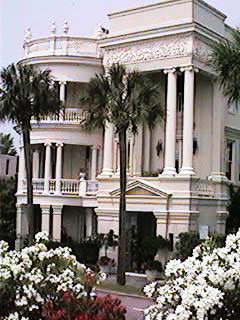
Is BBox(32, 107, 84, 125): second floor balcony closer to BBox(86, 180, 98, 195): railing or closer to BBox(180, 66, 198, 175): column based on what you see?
BBox(86, 180, 98, 195): railing

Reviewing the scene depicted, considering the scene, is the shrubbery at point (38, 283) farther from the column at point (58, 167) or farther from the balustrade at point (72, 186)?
the balustrade at point (72, 186)

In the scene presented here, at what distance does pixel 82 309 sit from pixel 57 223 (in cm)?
2301

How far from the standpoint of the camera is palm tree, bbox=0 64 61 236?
1028 inches

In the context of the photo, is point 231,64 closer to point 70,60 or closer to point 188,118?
point 188,118

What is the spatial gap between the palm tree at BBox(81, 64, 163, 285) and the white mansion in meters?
4.73

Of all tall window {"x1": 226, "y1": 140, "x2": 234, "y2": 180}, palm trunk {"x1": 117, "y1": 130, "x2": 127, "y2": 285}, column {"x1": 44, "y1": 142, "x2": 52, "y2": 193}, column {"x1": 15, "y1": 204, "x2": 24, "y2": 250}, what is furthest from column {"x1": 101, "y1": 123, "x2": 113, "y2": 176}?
palm trunk {"x1": 117, "y1": 130, "x2": 127, "y2": 285}

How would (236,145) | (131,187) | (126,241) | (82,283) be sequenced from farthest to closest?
(236,145)
(131,187)
(126,241)
(82,283)

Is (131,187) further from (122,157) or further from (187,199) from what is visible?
(122,157)

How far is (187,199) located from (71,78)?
32.2ft

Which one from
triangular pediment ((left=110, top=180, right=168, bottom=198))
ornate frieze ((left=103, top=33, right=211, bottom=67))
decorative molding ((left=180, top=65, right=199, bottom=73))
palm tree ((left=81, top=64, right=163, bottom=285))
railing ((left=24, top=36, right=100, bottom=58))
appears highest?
railing ((left=24, top=36, right=100, bottom=58))

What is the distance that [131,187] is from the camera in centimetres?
2922

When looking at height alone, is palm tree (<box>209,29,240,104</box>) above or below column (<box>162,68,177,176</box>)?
above

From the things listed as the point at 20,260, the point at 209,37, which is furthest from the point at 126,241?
the point at 20,260

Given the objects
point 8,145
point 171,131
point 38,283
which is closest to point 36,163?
point 171,131
